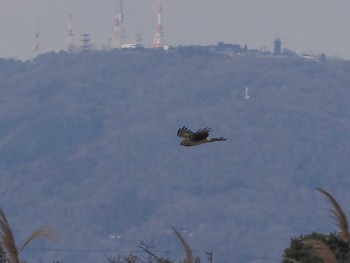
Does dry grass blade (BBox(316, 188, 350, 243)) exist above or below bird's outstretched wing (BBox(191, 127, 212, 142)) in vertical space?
below

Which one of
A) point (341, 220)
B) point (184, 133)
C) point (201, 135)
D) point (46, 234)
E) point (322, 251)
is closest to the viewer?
point (46, 234)

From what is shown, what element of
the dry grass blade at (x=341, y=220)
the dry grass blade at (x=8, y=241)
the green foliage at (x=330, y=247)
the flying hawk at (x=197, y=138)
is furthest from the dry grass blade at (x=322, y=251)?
the green foliage at (x=330, y=247)

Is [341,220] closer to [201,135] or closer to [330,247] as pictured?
[201,135]

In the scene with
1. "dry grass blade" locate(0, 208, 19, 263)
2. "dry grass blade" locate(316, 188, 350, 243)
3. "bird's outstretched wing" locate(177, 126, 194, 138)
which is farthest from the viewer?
"bird's outstretched wing" locate(177, 126, 194, 138)

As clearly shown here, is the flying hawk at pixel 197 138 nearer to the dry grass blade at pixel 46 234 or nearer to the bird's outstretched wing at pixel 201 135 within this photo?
the bird's outstretched wing at pixel 201 135

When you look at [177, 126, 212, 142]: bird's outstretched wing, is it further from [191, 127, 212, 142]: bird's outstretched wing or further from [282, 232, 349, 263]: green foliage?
[282, 232, 349, 263]: green foliage

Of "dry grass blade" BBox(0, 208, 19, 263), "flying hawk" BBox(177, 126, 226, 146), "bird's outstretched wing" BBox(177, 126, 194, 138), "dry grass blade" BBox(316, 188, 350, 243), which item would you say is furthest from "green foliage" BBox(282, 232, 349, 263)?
"dry grass blade" BBox(0, 208, 19, 263)

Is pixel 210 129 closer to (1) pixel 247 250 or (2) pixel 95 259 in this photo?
(2) pixel 95 259

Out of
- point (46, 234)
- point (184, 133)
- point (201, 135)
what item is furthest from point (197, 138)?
point (46, 234)
